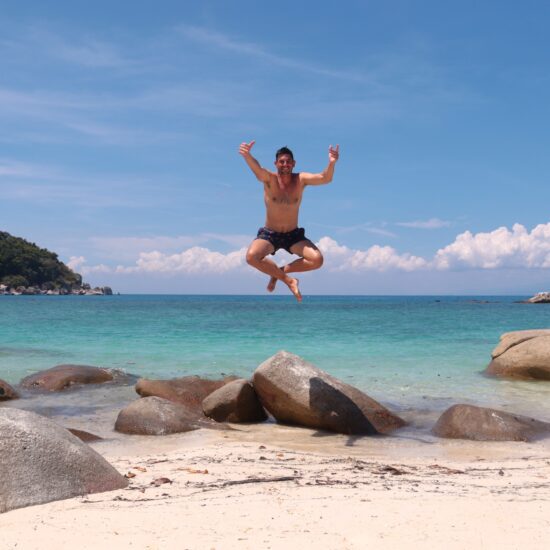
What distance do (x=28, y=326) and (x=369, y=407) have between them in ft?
102

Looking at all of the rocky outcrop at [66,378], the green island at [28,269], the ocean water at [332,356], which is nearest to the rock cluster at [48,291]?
the green island at [28,269]

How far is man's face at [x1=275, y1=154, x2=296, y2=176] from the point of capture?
28.6 ft

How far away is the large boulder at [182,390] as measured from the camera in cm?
1180

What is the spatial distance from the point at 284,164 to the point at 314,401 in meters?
3.91

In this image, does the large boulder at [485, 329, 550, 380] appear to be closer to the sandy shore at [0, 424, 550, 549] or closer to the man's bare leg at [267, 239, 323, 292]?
the sandy shore at [0, 424, 550, 549]

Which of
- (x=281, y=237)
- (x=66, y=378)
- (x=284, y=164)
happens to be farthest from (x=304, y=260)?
(x=66, y=378)

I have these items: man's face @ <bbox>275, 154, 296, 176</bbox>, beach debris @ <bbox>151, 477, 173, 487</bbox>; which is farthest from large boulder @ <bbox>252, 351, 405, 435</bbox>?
beach debris @ <bbox>151, 477, 173, 487</bbox>

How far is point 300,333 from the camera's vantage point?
33.6 meters

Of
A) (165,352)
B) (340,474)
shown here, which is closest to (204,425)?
(340,474)

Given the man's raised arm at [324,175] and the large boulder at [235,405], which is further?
the large boulder at [235,405]

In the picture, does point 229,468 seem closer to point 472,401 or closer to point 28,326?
point 472,401

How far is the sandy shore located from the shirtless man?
8.40ft

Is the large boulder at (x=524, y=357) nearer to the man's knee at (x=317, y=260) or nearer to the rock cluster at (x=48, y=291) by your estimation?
the man's knee at (x=317, y=260)

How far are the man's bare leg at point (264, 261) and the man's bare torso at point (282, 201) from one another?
35 centimetres
